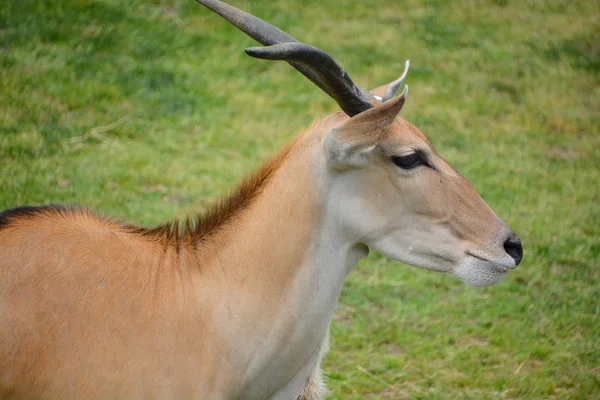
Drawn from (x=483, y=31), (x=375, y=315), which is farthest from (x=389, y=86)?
(x=483, y=31)

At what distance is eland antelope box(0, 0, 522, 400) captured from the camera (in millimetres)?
3555

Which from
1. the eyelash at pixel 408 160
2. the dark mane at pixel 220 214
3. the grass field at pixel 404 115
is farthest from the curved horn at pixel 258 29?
the grass field at pixel 404 115

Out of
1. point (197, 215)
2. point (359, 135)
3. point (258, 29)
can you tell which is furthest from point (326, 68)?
point (197, 215)

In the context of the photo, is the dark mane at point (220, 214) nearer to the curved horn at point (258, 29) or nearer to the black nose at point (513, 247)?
the curved horn at point (258, 29)

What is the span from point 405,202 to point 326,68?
749mm

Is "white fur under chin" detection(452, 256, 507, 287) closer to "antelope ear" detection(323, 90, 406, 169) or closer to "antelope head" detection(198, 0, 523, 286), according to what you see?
"antelope head" detection(198, 0, 523, 286)

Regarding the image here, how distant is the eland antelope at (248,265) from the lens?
355cm

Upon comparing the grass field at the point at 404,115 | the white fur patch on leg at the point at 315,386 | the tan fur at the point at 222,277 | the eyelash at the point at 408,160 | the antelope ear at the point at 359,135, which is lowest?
the grass field at the point at 404,115

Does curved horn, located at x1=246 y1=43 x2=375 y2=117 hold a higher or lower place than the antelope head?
higher

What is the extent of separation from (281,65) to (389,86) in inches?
247

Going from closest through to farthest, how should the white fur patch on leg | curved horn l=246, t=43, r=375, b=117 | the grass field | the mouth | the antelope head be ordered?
1. curved horn l=246, t=43, r=375, b=117
2. the antelope head
3. the mouth
4. the white fur patch on leg
5. the grass field

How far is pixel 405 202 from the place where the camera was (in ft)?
12.4

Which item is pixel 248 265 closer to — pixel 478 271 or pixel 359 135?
pixel 359 135

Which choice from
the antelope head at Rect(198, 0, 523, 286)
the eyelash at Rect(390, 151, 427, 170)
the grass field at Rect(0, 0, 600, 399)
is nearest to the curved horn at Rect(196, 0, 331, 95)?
the antelope head at Rect(198, 0, 523, 286)
